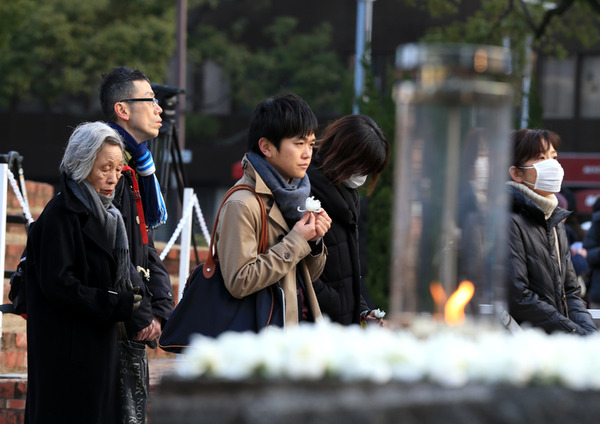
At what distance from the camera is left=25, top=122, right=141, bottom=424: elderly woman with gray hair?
4.37 m

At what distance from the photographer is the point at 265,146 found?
4.34m

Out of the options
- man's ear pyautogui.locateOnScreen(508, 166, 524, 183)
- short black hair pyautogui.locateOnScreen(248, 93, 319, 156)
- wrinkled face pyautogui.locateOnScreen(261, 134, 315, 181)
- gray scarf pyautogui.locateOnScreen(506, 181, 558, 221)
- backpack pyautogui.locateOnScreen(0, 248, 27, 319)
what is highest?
short black hair pyautogui.locateOnScreen(248, 93, 319, 156)

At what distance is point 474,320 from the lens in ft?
8.13

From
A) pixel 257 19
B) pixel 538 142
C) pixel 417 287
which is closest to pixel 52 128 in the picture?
pixel 257 19

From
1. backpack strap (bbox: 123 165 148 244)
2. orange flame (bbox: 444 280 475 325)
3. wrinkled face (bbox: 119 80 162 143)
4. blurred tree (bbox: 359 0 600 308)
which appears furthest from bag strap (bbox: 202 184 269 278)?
blurred tree (bbox: 359 0 600 308)

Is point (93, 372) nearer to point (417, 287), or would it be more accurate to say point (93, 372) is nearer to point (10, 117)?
point (417, 287)

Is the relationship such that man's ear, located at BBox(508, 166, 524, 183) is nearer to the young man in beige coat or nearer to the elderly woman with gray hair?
the young man in beige coat

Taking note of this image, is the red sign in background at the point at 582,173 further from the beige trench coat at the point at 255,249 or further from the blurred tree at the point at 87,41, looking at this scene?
the beige trench coat at the point at 255,249

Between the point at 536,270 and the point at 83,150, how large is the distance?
2.29m

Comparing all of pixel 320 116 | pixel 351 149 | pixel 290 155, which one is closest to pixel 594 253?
pixel 351 149

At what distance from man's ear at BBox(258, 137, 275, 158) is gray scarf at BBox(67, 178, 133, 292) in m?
0.76

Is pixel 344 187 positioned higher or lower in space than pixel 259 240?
higher

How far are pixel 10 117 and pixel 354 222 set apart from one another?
33196 millimetres

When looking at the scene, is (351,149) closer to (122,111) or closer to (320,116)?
(122,111)
